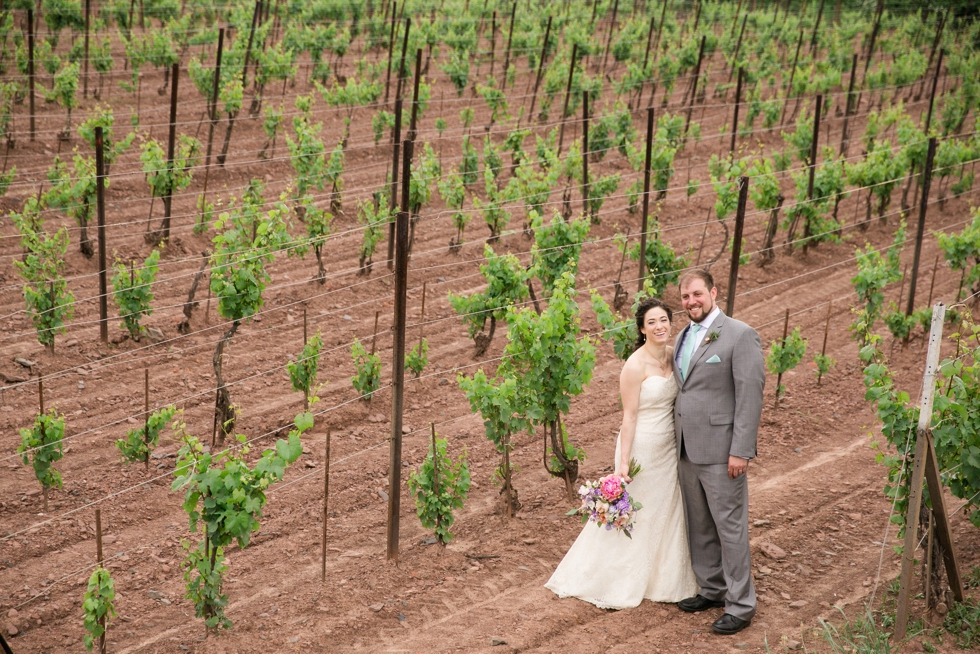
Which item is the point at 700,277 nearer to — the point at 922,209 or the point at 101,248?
the point at 922,209

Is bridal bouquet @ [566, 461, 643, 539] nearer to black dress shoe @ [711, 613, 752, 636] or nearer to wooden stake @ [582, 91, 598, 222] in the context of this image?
black dress shoe @ [711, 613, 752, 636]

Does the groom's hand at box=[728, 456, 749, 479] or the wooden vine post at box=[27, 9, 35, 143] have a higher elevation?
the wooden vine post at box=[27, 9, 35, 143]

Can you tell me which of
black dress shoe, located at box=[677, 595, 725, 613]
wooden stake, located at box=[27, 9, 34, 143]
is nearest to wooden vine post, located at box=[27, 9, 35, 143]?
wooden stake, located at box=[27, 9, 34, 143]

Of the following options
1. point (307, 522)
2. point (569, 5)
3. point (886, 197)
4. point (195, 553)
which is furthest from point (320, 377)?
point (569, 5)

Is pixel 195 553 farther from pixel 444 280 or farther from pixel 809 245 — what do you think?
pixel 809 245

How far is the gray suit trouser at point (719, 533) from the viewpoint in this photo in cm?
451

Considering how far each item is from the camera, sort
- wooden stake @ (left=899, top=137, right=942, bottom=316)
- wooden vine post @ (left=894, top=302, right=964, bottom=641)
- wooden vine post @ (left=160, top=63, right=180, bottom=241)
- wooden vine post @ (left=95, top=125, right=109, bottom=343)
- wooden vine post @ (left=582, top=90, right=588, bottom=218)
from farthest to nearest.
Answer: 1. wooden vine post @ (left=582, top=90, right=588, bottom=218)
2. wooden vine post @ (left=160, top=63, right=180, bottom=241)
3. wooden stake @ (left=899, top=137, right=942, bottom=316)
4. wooden vine post @ (left=95, top=125, right=109, bottom=343)
5. wooden vine post @ (left=894, top=302, right=964, bottom=641)

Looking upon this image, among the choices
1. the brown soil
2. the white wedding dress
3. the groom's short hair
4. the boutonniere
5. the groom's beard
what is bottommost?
the brown soil

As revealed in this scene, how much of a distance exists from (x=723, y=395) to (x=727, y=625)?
3.85 feet

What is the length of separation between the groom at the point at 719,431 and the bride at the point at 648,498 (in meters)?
0.08

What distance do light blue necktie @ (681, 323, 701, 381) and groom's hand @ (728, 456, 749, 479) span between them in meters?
0.47

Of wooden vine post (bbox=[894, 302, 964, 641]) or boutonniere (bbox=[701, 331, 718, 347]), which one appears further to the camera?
boutonniere (bbox=[701, 331, 718, 347])

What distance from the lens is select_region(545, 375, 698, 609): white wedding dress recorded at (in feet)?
15.4

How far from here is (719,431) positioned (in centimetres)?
446
